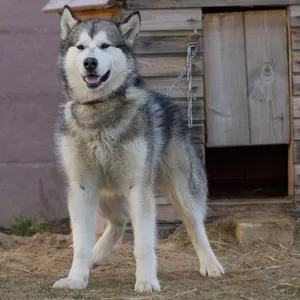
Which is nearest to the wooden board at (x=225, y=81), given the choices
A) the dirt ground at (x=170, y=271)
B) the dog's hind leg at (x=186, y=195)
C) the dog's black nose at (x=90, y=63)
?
the dirt ground at (x=170, y=271)

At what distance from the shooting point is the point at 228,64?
25.1 ft

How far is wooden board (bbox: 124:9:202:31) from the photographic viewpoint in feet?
24.6

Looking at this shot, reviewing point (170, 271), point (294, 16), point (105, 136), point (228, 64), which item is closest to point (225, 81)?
point (228, 64)

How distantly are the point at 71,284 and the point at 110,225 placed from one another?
887 millimetres

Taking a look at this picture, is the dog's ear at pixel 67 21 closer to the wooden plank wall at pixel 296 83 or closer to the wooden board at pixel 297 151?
the wooden plank wall at pixel 296 83

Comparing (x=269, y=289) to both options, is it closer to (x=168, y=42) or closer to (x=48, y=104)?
(x=168, y=42)

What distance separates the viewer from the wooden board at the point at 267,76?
300 inches

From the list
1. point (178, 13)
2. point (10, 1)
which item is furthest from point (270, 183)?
point (10, 1)

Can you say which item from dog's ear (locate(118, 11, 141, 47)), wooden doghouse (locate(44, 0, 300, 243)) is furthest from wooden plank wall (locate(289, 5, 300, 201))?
dog's ear (locate(118, 11, 141, 47))

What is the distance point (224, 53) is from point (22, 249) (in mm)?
2448

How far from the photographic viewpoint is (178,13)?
24.6 feet

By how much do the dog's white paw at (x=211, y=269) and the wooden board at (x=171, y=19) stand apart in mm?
2349

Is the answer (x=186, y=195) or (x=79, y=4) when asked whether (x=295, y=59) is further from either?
(x=186, y=195)

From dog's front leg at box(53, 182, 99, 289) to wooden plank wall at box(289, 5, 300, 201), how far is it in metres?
2.66
